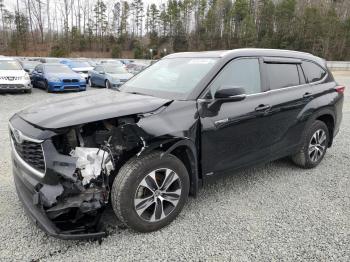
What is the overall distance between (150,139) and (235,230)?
1.30m

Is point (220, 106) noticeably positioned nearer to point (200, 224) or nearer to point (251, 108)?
point (251, 108)

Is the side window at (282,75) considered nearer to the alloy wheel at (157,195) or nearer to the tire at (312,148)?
the tire at (312,148)

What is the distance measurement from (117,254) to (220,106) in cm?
183

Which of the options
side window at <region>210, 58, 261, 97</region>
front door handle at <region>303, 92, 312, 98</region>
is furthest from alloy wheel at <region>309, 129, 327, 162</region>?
side window at <region>210, 58, 261, 97</region>

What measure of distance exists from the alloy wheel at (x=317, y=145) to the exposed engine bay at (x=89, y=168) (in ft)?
10.1

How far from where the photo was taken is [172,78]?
3713 millimetres

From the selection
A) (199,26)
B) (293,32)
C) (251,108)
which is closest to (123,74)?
(251,108)

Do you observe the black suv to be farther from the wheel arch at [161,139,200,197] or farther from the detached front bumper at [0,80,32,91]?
the detached front bumper at [0,80,32,91]

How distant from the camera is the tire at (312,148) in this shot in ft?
14.7

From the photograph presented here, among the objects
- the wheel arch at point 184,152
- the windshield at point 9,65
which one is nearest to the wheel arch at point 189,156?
the wheel arch at point 184,152

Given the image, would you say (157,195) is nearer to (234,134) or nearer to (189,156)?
(189,156)

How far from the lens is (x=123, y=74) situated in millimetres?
15516

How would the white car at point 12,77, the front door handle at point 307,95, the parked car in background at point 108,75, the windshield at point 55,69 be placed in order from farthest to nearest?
the windshield at point 55,69, the parked car in background at point 108,75, the white car at point 12,77, the front door handle at point 307,95

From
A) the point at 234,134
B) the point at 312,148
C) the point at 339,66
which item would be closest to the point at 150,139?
the point at 234,134
